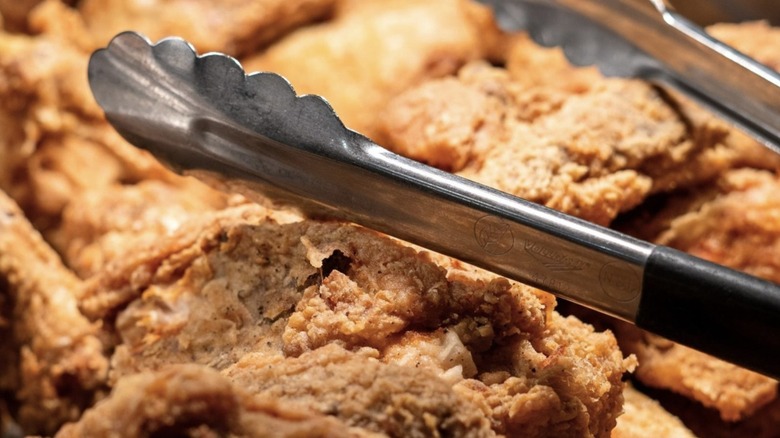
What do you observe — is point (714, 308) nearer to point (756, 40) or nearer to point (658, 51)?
point (658, 51)

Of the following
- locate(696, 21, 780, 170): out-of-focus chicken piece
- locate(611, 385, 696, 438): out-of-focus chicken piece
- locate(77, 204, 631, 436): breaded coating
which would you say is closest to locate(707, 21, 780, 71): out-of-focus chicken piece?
locate(696, 21, 780, 170): out-of-focus chicken piece

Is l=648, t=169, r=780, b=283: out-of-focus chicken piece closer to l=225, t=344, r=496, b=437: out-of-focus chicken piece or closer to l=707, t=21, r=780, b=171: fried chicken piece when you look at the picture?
l=707, t=21, r=780, b=171: fried chicken piece

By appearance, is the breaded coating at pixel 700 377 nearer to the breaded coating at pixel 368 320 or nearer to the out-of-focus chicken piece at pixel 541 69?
the breaded coating at pixel 368 320

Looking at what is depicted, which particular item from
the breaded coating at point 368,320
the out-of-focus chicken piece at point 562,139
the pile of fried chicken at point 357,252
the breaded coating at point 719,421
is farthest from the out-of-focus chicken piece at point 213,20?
the breaded coating at point 719,421

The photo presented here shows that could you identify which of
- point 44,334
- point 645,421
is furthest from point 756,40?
point 44,334

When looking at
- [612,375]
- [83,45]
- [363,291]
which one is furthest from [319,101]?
[83,45]

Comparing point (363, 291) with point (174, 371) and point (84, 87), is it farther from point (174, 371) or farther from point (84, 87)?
point (84, 87)
